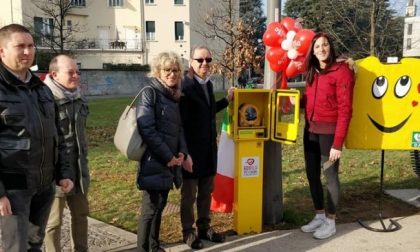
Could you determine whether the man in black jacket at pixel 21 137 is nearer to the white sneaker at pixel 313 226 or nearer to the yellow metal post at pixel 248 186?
the yellow metal post at pixel 248 186

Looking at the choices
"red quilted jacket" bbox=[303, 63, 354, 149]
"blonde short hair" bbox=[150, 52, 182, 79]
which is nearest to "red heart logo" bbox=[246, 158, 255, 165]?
"red quilted jacket" bbox=[303, 63, 354, 149]

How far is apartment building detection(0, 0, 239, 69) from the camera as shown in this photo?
1713 inches

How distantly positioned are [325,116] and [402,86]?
99 cm

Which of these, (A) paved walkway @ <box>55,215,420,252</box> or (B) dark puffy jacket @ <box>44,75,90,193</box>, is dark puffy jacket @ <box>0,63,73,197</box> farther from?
(A) paved walkway @ <box>55,215,420,252</box>

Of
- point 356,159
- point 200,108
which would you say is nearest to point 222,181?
point 200,108

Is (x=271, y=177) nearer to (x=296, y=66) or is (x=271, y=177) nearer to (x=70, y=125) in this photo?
(x=296, y=66)

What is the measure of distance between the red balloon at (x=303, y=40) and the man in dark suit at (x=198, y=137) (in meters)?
0.88

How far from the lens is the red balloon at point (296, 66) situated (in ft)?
14.4

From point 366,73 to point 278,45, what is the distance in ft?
3.20

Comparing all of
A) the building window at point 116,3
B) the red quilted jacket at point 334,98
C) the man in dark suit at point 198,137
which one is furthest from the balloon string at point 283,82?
the building window at point 116,3

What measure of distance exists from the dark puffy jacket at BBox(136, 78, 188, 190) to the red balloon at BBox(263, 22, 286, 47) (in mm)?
1305

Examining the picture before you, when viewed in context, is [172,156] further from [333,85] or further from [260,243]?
[333,85]

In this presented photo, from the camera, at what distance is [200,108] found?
4047 mm

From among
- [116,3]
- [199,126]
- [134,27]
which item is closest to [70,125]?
[199,126]
